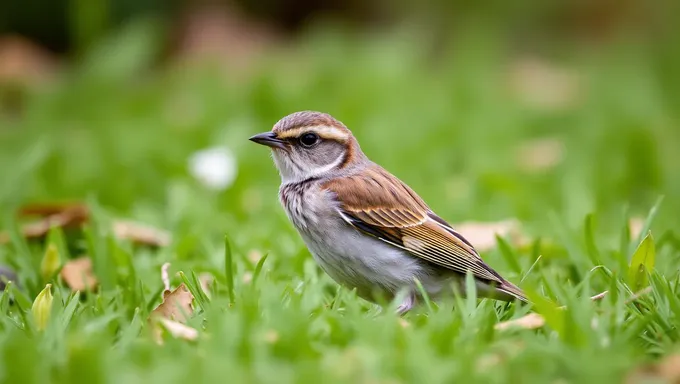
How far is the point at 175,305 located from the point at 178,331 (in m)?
0.45

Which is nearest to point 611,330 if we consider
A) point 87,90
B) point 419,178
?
point 419,178

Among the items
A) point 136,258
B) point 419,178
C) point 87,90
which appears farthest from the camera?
point 87,90

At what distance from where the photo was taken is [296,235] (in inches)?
227

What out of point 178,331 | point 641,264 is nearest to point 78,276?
point 178,331

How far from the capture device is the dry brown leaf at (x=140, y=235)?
221 inches

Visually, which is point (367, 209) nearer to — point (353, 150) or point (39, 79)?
point (353, 150)

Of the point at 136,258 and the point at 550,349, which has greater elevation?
the point at 550,349

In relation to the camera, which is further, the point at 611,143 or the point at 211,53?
the point at 211,53

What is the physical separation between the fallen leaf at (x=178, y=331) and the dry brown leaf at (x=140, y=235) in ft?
6.65

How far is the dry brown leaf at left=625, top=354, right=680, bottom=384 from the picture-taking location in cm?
304

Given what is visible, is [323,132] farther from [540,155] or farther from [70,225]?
[540,155]

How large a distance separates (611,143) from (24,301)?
17.8 feet

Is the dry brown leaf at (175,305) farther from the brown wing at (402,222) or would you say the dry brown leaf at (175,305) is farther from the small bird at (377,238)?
the brown wing at (402,222)

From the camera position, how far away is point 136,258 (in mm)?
5355
